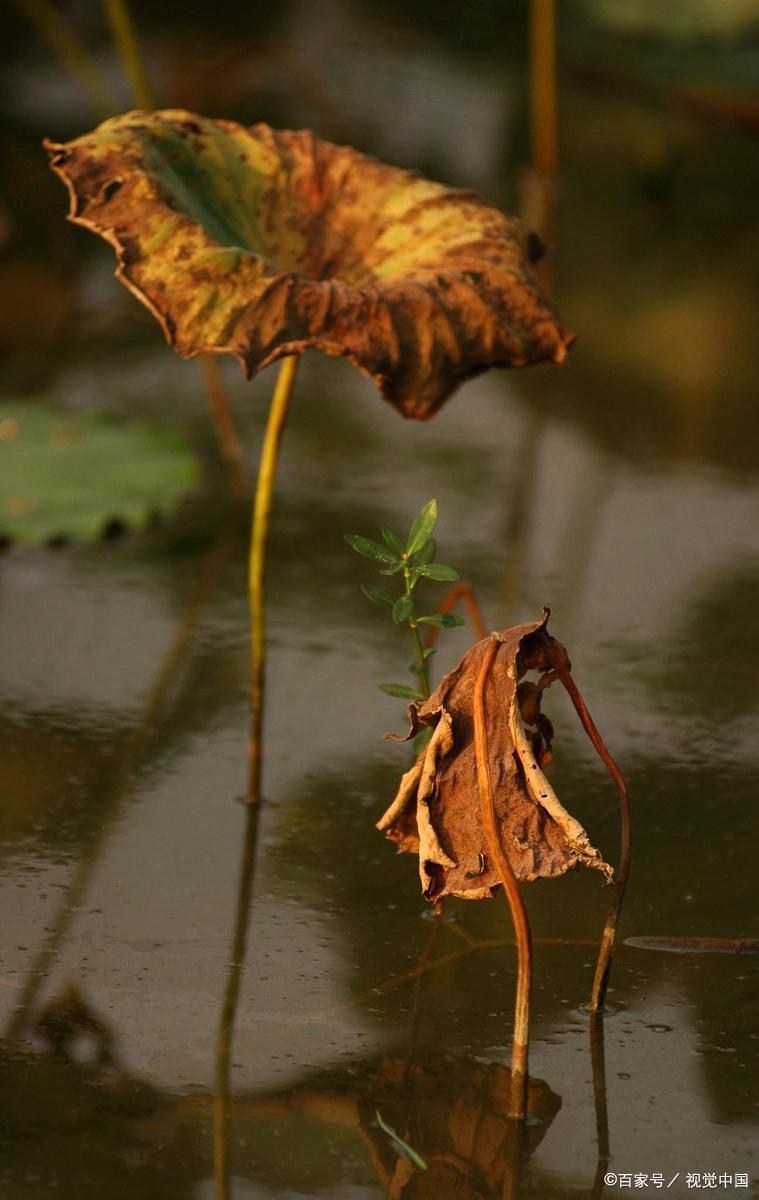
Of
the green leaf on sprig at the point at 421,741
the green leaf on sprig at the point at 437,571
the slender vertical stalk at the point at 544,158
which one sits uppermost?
the slender vertical stalk at the point at 544,158

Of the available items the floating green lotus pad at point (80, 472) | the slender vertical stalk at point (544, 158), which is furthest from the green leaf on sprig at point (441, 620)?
the slender vertical stalk at point (544, 158)

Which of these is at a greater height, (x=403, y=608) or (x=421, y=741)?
(x=403, y=608)

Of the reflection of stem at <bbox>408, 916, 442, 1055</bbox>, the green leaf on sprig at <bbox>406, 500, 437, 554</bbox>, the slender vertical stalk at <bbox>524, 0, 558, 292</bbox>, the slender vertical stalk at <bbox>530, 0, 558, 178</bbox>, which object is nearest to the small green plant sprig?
the green leaf on sprig at <bbox>406, 500, 437, 554</bbox>

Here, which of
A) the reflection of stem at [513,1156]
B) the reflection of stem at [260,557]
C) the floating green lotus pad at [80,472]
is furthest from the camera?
the floating green lotus pad at [80,472]

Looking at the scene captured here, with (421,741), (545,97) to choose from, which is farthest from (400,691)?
(545,97)

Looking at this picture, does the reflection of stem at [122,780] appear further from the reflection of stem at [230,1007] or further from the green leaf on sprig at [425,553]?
the green leaf on sprig at [425,553]

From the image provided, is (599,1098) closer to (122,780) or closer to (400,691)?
(400,691)

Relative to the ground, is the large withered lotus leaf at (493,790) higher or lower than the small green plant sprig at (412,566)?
lower
